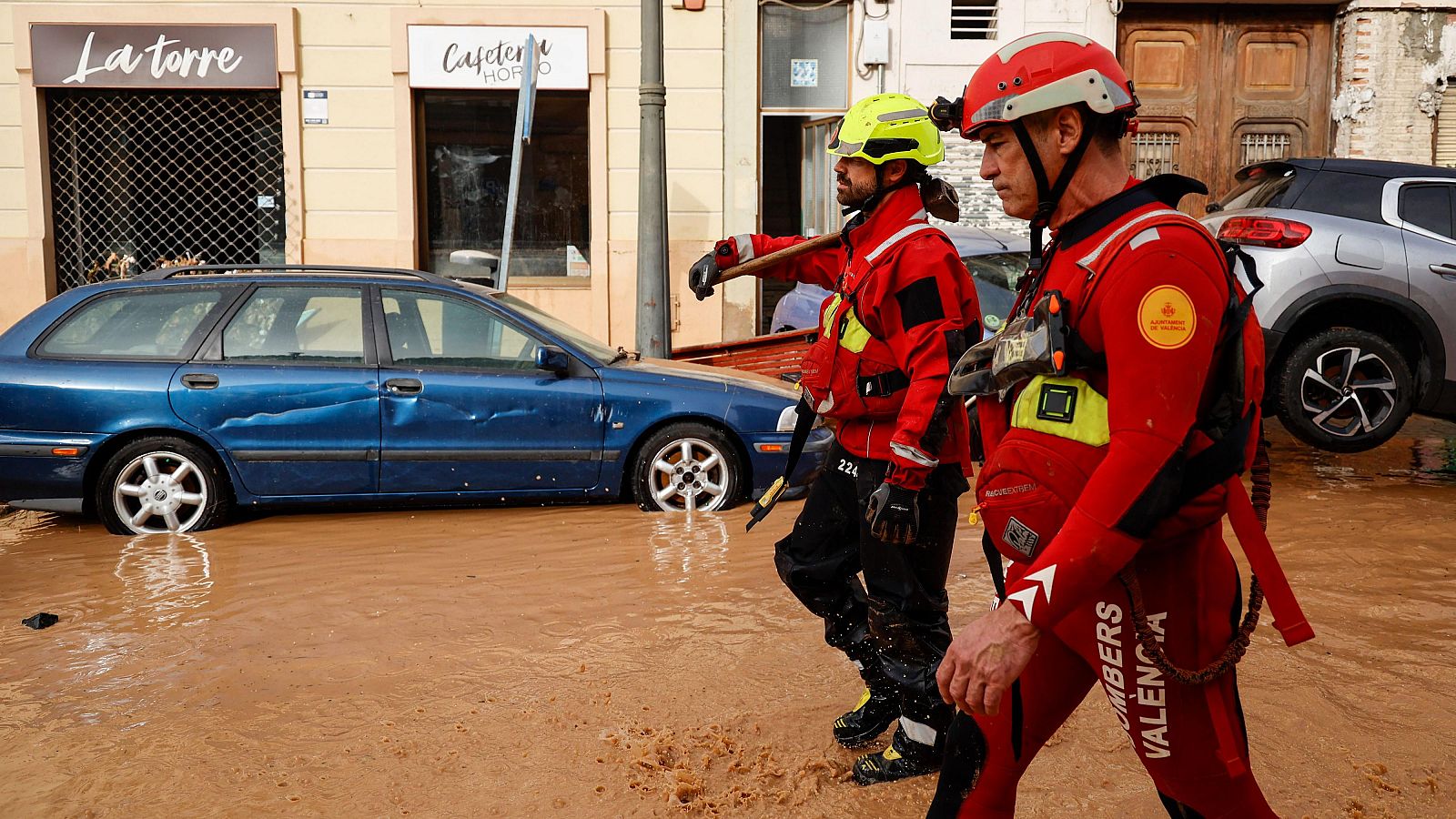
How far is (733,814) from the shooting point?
3.29 m

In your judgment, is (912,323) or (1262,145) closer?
(912,323)

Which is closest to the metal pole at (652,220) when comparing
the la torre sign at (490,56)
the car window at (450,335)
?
the car window at (450,335)

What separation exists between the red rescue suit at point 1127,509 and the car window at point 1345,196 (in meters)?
5.89

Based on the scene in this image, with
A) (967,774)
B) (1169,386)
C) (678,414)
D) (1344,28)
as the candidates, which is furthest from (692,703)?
(1344,28)

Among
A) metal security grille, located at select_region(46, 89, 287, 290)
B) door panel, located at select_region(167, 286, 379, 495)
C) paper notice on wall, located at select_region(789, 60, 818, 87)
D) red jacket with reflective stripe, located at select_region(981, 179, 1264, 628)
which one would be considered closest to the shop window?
metal security grille, located at select_region(46, 89, 287, 290)

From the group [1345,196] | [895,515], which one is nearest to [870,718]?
[895,515]

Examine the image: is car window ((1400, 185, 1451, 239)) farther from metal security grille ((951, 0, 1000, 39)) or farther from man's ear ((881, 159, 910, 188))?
metal security grille ((951, 0, 1000, 39))

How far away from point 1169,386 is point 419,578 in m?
4.46

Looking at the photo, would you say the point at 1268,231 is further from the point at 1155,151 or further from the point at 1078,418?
the point at 1155,151

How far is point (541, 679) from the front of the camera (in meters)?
4.35

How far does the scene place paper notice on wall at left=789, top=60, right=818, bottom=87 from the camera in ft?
42.6

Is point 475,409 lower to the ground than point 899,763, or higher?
higher

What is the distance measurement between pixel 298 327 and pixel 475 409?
1.14 m

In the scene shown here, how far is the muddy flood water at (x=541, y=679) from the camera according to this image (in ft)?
11.2
